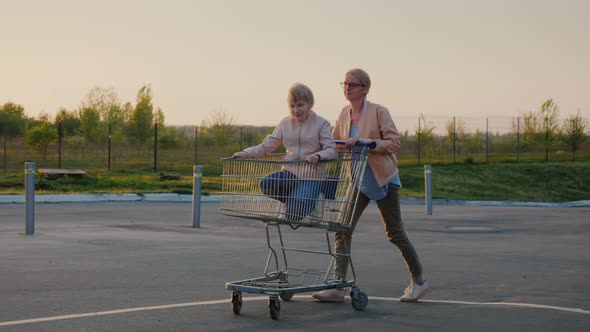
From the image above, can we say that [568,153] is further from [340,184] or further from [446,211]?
[340,184]

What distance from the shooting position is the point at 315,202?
7.38 metres

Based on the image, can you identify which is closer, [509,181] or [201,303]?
[201,303]

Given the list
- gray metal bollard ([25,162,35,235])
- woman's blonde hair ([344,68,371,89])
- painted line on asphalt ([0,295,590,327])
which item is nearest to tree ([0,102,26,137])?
gray metal bollard ([25,162,35,235])

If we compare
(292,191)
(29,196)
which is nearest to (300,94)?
(292,191)

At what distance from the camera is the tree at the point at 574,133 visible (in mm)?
55625

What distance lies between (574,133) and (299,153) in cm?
5070

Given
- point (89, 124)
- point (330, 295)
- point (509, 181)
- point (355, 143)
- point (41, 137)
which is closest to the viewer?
point (355, 143)

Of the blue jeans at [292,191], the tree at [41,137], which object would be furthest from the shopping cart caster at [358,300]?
the tree at [41,137]

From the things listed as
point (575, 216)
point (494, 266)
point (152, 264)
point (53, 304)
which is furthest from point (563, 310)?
point (575, 216)

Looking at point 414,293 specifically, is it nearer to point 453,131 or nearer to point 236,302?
point 236,302

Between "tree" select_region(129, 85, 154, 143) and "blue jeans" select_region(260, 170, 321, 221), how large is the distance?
193ft

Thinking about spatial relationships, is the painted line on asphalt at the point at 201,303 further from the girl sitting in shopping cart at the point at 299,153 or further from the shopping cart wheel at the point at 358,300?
the girl sitting in shopping cart at the point at 299,153

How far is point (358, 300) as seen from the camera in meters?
7.73

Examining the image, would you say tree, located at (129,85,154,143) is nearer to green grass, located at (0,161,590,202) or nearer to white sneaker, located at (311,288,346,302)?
green grass, located at (0,161,590,202)
